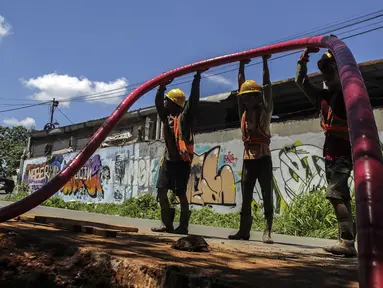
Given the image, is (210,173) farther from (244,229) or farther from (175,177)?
(244,229)

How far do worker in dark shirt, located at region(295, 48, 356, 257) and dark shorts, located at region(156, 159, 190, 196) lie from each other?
1.99 meters

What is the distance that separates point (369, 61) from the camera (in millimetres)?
9984

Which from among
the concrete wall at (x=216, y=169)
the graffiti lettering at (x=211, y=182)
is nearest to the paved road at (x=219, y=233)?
the concrete wall at (x=216, y=169)

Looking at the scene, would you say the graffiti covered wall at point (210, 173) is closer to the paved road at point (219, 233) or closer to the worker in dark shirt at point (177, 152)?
the paved road at point (219, 233)

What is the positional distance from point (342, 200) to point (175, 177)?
2.31 meters

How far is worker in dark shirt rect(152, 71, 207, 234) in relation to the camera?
510 centimetres

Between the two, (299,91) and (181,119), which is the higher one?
(299,91)

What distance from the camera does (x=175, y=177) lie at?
516 cm

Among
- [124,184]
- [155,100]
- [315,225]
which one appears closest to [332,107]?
[155,100]

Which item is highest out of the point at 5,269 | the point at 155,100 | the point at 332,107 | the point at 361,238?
the point at 155,100

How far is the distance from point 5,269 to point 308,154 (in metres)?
8.71

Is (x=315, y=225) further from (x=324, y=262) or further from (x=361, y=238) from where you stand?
(x=361, y=238)

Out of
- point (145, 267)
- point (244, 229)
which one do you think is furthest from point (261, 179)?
point (145, 267)

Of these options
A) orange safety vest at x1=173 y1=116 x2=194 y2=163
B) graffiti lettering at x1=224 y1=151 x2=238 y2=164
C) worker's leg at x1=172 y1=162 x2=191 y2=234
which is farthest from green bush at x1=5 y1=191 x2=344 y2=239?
orange safety vest at x1=173 y1=116 x2=194 y2=163
